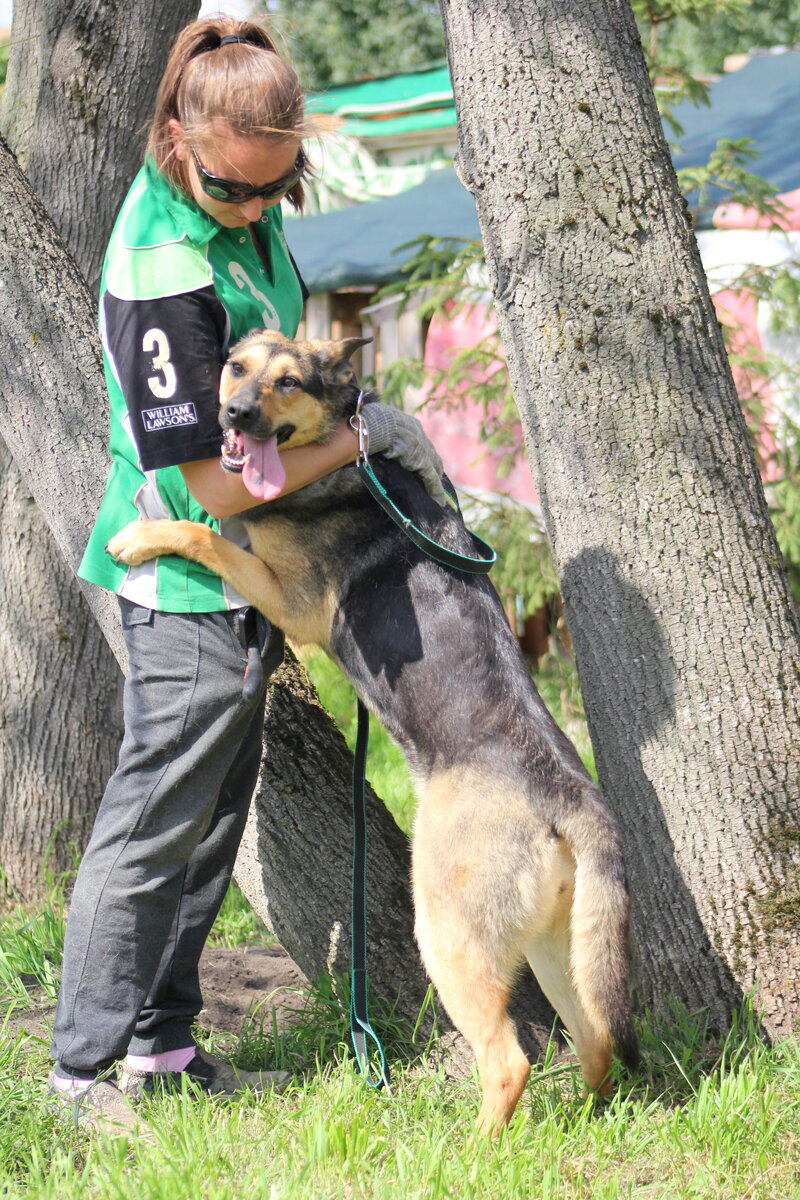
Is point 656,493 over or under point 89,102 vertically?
under

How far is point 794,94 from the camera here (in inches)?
466

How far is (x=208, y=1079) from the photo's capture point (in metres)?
3.06

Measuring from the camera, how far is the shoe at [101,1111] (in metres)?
2.67

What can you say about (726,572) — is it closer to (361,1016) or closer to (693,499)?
(693,499)

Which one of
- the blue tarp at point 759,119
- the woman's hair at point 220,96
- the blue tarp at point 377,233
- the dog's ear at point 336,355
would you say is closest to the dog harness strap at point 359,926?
the dog's ear at point 336,355

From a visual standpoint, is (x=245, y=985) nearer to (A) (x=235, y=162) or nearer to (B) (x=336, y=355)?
(B) (x=336, y=355)

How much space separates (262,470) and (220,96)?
0.86 meters

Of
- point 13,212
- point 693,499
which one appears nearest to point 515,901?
point 693,499

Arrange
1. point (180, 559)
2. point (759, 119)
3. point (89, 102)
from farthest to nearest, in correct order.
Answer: point (759, 119), point (89, 102), point (180, 559)

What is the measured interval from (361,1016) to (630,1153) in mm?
815

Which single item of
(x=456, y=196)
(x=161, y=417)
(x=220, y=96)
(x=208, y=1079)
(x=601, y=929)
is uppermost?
(x=456, y=196)

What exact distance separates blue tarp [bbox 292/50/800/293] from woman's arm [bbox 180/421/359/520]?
7181mm

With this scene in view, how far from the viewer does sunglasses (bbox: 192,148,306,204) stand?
2.53 m

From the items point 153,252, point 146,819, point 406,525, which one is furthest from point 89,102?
point 146,819
